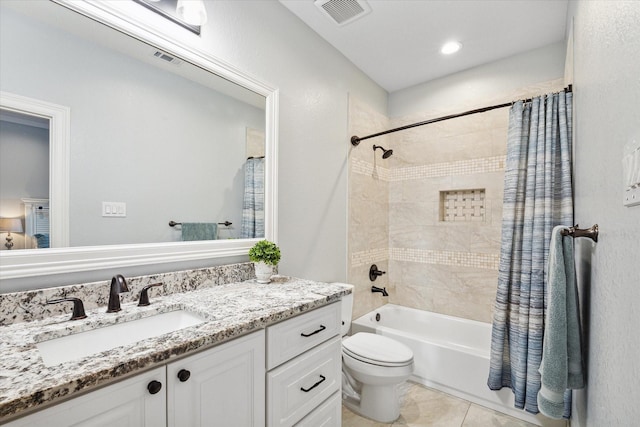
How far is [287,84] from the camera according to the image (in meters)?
1.91

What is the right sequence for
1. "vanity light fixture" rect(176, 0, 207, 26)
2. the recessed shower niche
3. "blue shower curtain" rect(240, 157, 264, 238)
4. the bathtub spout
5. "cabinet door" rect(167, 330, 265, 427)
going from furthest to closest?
1. the bathtub spout
2. the recessed shower niche
3. "blue shower curtain" rect(240, 157, 264, 238)
4. "vanity light fixture" rect(176, 0, 207, 26)
5. "cabinet door" rect(167, 330, 265, 427)

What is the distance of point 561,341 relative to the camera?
100 cm

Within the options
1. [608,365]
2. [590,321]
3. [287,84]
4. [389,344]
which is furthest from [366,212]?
[608,365]

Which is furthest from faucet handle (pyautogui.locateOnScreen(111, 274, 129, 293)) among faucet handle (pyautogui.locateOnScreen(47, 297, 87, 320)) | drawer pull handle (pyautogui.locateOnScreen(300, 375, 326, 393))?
drawer pull handle (pyautogui.locateOnScreen(300, 375, 326, 393))

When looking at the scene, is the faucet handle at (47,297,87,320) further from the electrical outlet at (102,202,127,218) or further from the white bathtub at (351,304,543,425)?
the white bathtub at (351,304,543,425)

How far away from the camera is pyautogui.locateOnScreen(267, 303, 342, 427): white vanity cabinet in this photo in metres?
1.10

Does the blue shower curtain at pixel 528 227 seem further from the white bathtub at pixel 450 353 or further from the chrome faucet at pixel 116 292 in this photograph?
the chrome faucet at pixel 116 292

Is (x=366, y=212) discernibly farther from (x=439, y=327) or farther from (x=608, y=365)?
(x=608, y=365)

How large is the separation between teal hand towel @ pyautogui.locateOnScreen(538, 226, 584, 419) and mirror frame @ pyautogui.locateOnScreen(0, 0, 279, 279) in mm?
1362

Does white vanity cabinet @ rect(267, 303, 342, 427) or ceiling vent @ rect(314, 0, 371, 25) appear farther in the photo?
ceiling vent @ rect(314, 0, 371, 25)

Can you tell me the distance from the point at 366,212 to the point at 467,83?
1.47m

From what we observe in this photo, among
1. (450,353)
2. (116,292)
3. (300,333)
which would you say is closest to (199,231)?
(116,292)

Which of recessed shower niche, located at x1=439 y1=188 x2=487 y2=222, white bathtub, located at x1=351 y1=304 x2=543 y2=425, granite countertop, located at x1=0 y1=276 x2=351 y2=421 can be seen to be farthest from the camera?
recessed shower niche, located at x1=439 y1=188 x2=487 y2=222

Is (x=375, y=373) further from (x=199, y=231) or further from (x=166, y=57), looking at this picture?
(x=166, y=57)
